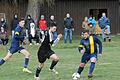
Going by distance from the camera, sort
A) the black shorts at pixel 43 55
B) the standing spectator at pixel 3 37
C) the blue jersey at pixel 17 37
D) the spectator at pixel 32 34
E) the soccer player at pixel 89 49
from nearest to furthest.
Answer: the black shorts at pixel 43 55
the soccer player at pixel 89 49
the blue jersey at pixel 17 37
the spectator at pixel 32 34
the standing spectator at pixel 3 37

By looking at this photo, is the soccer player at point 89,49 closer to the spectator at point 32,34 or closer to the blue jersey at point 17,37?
the blue jersey at point 17,37

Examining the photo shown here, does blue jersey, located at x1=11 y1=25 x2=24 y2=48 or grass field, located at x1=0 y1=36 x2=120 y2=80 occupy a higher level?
blue jersey, located at x1=11 y1=25 x2=24 y2=48

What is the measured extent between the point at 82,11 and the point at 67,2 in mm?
1538

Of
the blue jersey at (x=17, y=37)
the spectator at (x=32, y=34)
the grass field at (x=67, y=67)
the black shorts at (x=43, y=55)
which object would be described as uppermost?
the blue jersey at (x=17, y=37)

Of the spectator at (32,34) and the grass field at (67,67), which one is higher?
the spectator at (32,34)

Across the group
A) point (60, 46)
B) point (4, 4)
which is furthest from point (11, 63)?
point (4, 4)

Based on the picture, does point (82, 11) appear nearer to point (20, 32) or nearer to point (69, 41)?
point (69, 41)

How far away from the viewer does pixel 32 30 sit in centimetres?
2920

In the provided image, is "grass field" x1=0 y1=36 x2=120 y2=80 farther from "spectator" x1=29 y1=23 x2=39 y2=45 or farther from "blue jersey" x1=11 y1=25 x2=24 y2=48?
"spectator" x1=29 y1=23 x2=39 y2=45

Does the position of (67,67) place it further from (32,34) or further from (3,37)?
(3,37)

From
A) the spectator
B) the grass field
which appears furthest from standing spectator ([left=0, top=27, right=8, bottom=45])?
the grass field

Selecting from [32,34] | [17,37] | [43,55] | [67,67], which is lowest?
[67,67]

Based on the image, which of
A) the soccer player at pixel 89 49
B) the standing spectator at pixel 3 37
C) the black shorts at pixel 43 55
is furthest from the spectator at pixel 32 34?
the black shorts at pixel 43 55

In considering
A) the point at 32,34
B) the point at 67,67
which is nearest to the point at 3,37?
the point at 32,34
